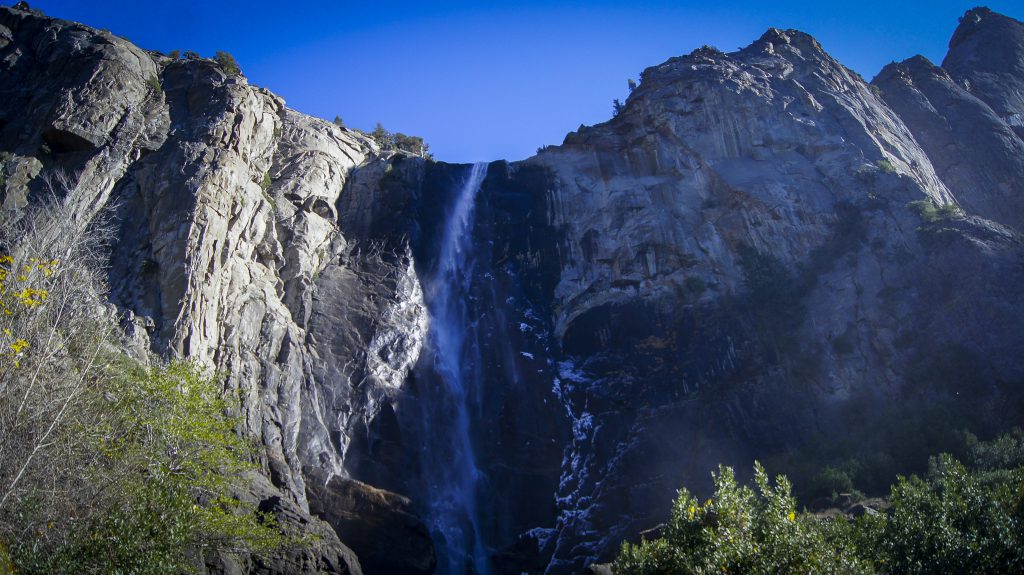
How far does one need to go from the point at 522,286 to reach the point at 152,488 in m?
28.9

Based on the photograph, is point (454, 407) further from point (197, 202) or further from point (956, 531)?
point (956, 531)

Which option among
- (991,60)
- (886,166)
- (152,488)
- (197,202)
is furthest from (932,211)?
(152,488)

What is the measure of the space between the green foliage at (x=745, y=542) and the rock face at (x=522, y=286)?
1235cm

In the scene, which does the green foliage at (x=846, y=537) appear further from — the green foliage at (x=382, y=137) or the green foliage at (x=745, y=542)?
the green foliage at (x=382, y=137)

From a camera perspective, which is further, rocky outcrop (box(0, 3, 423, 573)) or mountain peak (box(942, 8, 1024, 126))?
mountain peak (box(942, 8, 1024, 126))

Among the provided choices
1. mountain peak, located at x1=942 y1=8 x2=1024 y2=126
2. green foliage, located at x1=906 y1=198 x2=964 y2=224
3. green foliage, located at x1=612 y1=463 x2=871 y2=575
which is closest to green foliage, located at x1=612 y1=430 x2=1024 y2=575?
green foliage, located at x1=612 y1=463 x2=871 y2=575

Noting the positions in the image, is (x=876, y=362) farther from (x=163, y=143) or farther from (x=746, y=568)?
(x=163, y=143)

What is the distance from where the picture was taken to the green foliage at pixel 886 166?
4327cm

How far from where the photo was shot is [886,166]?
1714 inches

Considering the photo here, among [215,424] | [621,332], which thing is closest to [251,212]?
[215,424]

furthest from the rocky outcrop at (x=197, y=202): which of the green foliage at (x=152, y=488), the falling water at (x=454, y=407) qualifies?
the falling water at (x=454, y=407)

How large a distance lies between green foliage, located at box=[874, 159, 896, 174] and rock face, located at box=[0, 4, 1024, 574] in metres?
0.18

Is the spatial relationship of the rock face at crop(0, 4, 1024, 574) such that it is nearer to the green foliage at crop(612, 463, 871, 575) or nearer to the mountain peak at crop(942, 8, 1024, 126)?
the mountain peak at crop(942, 8, 1024, 126)

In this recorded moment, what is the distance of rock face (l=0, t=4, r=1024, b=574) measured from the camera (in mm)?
30594
